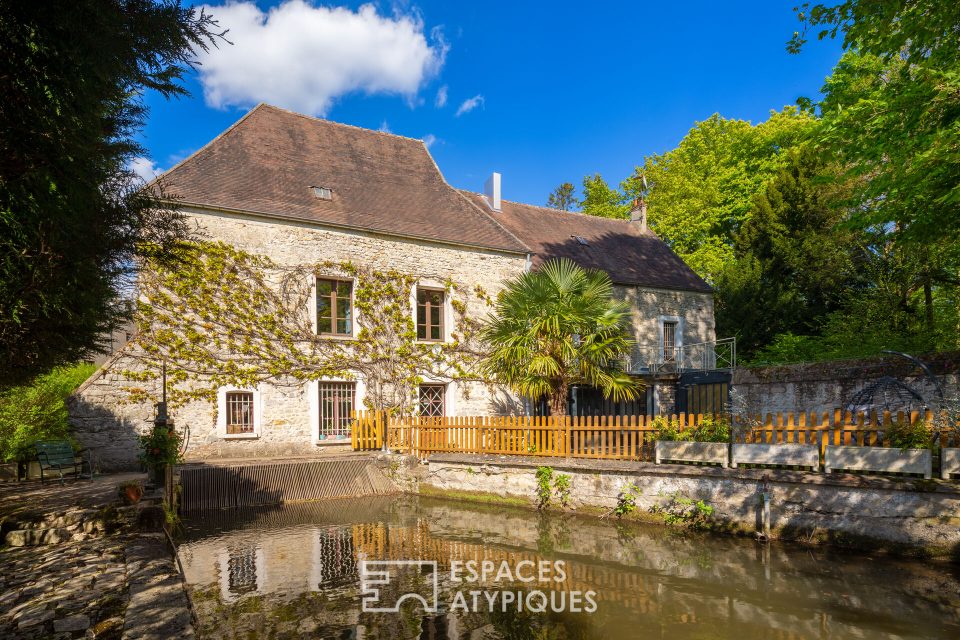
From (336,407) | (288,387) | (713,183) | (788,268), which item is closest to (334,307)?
(288,387)

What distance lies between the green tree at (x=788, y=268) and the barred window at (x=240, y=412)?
1847 centimetres

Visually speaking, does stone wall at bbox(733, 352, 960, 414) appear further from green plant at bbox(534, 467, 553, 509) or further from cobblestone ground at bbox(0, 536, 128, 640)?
cobblestone ground at bbox(0, 536, 128, 640)

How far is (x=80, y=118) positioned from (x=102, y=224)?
38.3 inches

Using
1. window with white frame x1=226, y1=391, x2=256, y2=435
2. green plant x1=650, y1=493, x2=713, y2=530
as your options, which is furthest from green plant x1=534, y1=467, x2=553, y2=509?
window with white frame x1=226, y1=391, x2=256, y2=435

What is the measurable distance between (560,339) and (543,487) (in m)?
3.60

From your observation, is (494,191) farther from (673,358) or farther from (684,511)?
(684,511)

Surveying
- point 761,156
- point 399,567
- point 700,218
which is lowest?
point 399,567

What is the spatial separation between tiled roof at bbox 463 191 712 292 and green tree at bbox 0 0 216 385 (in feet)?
50.5

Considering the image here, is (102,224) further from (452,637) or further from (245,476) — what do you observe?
(245,476)

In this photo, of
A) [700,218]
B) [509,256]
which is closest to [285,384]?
[509,256]

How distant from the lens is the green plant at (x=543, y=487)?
10.9 meters

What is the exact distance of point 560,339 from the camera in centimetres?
1318

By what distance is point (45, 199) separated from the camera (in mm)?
4078

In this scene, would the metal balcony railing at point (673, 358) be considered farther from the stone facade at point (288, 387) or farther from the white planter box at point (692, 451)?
the white planter box at point (692, 451)
